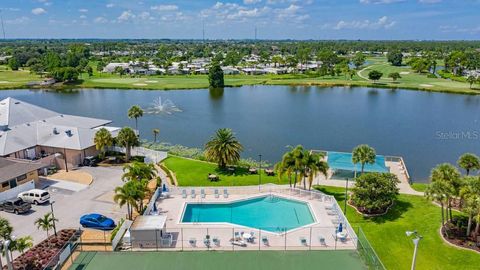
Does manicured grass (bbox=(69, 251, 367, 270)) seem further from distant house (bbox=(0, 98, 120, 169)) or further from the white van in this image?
distant house (bbox=(0, 98, 120, 169))

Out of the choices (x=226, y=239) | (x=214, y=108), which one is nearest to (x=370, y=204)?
(x=226, y=239)

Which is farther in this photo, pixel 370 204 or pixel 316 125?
pixel 316 125

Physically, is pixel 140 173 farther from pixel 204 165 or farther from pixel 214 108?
pixel 214 108

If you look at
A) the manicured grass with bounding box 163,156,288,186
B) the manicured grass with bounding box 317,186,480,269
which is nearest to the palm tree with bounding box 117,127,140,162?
the manicured grass with bounding box 163,156,288,186

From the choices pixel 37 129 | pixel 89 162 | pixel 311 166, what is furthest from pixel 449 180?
pixel 37 129

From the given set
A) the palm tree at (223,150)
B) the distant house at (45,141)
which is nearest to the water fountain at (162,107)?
the distant house at (45,141)

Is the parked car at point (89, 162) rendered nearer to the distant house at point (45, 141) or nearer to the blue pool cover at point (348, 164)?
the distant house at point (45, 141)
